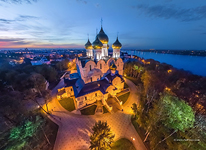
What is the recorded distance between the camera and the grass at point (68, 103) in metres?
17.3

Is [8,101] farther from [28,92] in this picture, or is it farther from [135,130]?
[135,130]

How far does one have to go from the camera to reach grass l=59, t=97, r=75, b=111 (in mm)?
17348

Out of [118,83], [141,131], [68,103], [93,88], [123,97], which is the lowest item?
[141,131]

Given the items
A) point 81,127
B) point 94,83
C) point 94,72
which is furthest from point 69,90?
point 81,127

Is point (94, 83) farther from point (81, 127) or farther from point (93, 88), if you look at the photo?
point (81, 127)

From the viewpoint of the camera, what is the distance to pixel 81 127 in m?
13.7

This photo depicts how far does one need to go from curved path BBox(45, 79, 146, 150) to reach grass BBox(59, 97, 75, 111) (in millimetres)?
689

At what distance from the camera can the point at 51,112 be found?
16.4m

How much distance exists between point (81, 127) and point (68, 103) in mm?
6935

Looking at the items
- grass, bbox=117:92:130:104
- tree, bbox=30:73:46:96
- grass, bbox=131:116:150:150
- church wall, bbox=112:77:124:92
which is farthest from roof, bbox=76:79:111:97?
tree, bbox=30:73:46:96

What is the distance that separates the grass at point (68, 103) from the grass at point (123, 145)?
34.5 feet

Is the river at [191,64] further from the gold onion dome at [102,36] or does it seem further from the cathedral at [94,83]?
the gold onion dome at [102,36]

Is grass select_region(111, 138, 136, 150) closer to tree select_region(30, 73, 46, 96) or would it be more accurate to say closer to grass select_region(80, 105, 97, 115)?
grass select_region(80, 105, 97, 115)

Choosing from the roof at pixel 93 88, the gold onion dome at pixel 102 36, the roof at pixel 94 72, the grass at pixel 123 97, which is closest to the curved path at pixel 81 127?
the grass at pixel 123 97
